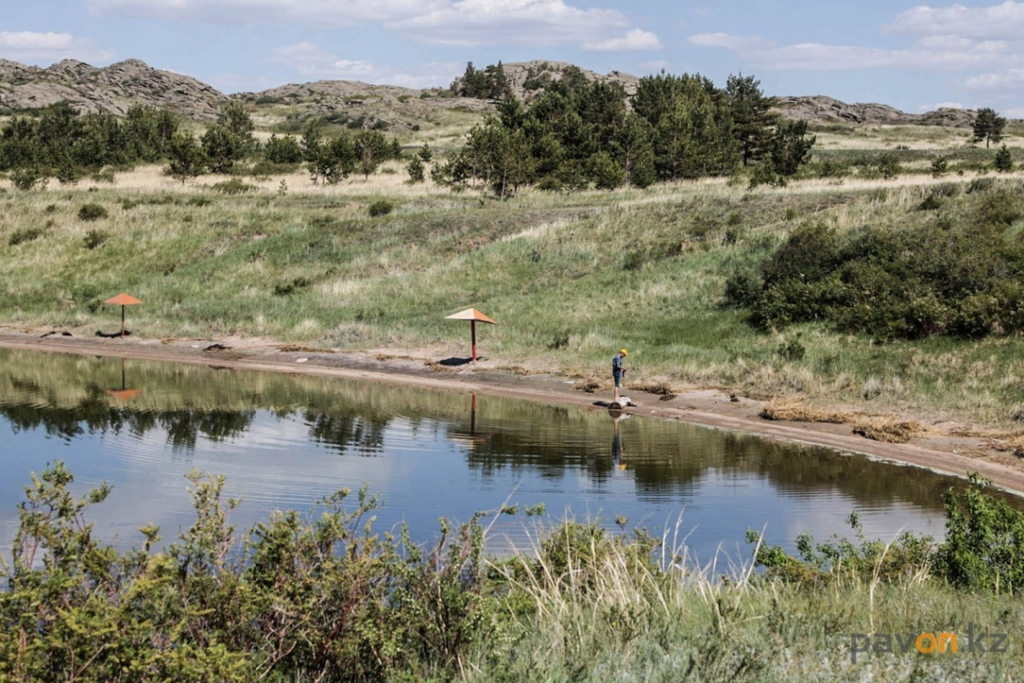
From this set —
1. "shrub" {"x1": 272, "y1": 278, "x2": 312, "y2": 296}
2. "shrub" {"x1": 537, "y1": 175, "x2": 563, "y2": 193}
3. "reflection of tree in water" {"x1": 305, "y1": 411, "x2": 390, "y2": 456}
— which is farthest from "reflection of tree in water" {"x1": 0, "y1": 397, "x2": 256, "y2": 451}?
"shrub" {"x1": 537, "y1": 175, "x2": 563, "y2": 193}

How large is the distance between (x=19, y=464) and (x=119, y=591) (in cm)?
1580

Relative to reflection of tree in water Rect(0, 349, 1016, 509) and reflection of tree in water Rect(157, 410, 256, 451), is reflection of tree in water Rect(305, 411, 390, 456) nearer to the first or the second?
reflection of tree in water Rect(0, 349, 1016, 509)

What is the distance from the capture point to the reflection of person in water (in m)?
23.8

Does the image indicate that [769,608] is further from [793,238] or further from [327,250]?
[327,250]

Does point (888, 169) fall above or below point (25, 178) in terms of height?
above

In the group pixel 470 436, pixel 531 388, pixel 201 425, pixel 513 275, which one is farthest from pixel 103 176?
pixel 470 436

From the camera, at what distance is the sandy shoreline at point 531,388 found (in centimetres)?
2427

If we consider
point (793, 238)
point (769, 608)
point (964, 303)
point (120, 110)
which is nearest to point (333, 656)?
point (769, 608)

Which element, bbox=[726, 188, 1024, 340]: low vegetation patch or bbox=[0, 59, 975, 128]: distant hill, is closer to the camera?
bbox=[726, 188, 1024, 340]: low vegetation patch

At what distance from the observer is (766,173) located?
70500 millimetres

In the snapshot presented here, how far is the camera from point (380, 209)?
64.5 metres

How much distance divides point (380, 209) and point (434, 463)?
140 feet

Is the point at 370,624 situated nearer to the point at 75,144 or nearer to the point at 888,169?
the point at 888,169

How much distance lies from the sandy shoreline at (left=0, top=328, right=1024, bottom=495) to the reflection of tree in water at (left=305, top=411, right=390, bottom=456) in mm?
5532
